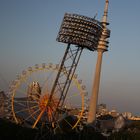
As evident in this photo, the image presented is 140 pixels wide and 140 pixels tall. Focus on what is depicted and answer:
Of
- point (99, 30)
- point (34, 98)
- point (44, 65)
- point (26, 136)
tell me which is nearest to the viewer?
point (26, 136)

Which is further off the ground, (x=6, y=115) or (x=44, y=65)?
(x=44, y=65)

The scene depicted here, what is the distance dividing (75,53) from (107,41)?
32346 mm

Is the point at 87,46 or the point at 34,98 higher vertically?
the point at 87,46

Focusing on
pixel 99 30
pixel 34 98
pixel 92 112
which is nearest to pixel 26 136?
pixel 34 98

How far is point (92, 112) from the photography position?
8400 cm

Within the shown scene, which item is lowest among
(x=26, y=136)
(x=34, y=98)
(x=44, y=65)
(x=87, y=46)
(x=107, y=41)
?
(x=26, y=136)

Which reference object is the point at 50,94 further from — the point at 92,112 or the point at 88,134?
the point at 92,112

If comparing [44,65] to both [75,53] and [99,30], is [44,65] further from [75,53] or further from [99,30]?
[99,30]

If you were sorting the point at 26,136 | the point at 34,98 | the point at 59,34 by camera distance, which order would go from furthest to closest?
the point at 59,34 < the point at 34,98 < the point at 26,136

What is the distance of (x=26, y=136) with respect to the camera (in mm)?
38938

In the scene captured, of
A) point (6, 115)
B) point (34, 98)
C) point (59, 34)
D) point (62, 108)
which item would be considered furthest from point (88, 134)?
point (59, 34)

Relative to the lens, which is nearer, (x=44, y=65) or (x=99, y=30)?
(x=44, y=65)

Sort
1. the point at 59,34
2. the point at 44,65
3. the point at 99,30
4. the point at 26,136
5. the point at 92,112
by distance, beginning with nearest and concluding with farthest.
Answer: the point at 26,136, the point at 44,65, the point at 59,34, the point at 99,30, the point at 92,112

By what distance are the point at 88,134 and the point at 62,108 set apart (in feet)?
15.4
